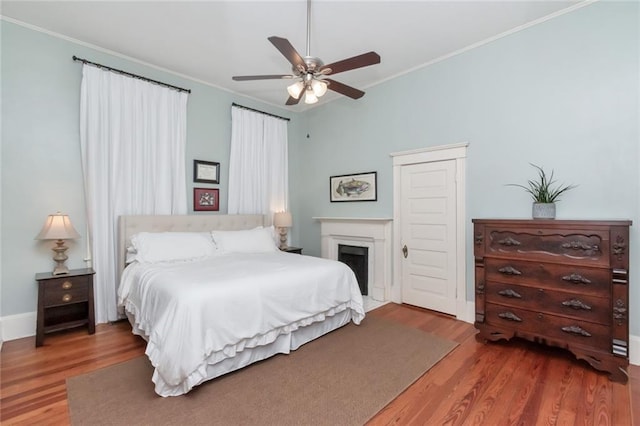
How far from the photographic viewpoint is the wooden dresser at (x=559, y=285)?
7.25 feet

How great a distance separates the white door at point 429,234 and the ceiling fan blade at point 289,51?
2.14 meters

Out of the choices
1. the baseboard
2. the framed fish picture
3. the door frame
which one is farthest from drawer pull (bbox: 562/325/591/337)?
the baseboard

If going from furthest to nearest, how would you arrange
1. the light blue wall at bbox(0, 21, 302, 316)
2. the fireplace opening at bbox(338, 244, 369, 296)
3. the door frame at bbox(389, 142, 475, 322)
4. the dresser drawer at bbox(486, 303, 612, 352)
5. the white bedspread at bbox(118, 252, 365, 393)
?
the fireplace opening at bbox(338, 244, 369, 296), the door frame at bbox(389, 142, 475, 322), the light blue wall at bbox(0, 21, 302, 316), the dresser drawer at bbox(486, 303, 612, 352), the white bedspread at bbox(118, 252, 365, 393)

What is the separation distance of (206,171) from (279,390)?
3205 mm

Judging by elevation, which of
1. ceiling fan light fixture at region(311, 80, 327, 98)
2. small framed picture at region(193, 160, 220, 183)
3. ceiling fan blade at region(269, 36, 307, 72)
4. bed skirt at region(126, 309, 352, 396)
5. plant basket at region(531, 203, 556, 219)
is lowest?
bed skirt at region(126, 309, 352, 396)

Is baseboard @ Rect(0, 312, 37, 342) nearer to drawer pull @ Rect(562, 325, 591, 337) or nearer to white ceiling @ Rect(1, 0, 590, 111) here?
white ceiling @ Rect(1, 0, 590, 111)

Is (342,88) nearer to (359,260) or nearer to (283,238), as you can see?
(359,260)

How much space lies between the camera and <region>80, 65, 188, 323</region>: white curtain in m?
3.30

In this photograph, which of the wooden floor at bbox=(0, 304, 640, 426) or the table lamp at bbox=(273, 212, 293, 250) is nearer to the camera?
the wooden floor at bbox=(0, 304, 640, 426)

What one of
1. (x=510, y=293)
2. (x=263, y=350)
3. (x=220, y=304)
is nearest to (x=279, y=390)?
(x=263, y=350)

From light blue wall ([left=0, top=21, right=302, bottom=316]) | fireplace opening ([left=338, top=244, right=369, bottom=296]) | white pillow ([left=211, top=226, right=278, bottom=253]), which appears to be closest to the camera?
light blue wall ([left=0, top=21, right=302, bottom=316])

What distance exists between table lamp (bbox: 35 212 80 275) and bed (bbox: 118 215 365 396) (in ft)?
1.67

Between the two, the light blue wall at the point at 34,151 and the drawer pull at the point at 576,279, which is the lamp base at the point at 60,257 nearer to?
the light blue wall at the point at 34,151

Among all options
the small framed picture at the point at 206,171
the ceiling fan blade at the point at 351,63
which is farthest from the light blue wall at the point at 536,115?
the small framed picture at the point at 206,171
